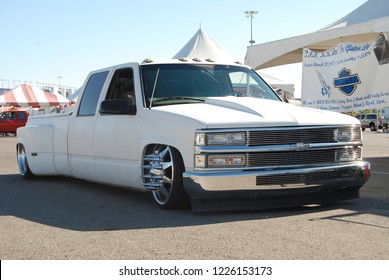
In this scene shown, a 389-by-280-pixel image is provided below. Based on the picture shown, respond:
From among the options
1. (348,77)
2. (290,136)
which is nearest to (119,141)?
(290,136)

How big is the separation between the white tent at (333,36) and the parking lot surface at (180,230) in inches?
Result: 255

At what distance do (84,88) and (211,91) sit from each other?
2.33 metres

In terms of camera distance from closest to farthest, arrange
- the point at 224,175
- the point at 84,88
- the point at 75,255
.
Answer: the point at 75,255
the point at 224,175
the point at 84,88

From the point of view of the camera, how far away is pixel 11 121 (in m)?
37.7

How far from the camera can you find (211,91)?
7039 millimetres

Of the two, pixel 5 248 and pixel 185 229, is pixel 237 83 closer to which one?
pixel 185 229

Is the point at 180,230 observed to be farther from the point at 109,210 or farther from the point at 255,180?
the point at 109,210

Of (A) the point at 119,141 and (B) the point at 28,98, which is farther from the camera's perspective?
(B) the point at 28,98

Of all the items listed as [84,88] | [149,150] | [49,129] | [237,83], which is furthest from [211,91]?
[49,129]

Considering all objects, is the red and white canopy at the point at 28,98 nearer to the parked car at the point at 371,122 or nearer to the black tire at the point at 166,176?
the parked car at the point at 371,122

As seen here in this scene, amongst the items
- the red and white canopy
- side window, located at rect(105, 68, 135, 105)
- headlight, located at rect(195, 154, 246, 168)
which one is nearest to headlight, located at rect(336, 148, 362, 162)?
headlight, located at rect(195, 154, 246, 168)

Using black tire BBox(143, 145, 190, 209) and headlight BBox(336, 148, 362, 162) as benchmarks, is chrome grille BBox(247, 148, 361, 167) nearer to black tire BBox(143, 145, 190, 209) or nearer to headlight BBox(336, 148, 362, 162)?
headlight BBox(336, 148, 362, 162)

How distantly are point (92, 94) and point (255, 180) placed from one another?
11.1 ft

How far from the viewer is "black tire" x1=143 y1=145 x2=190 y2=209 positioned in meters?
5.98
